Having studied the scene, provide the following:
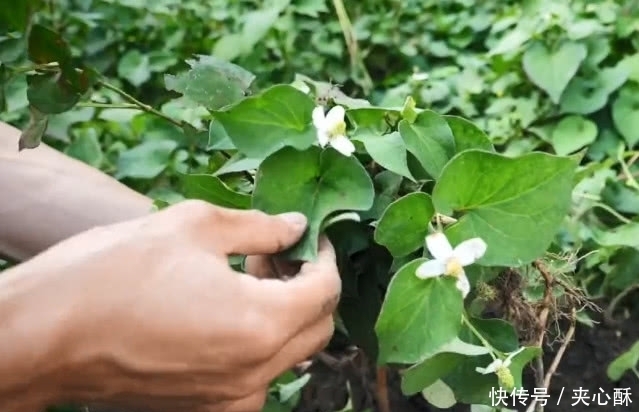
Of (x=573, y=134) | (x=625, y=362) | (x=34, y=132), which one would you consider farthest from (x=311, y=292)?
(x=573, y=134)

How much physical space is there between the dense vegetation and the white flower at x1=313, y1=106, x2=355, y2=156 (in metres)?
0.01

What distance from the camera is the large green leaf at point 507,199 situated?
45cm

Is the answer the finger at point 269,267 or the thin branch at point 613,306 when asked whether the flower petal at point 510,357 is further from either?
the thin branch at point 613,306

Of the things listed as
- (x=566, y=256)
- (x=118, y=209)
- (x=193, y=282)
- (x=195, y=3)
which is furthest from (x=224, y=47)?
(x=193, y=282)

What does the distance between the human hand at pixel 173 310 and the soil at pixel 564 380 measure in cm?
34

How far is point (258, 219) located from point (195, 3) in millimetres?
984

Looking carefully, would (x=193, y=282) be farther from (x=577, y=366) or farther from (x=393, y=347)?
(x=577, y=366)

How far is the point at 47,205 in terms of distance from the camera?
647mm

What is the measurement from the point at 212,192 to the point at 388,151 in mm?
104

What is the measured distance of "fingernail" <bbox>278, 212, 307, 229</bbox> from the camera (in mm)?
465

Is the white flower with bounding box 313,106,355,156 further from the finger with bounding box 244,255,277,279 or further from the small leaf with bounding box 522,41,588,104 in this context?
the small leaf with bounding box 522,41,588,104

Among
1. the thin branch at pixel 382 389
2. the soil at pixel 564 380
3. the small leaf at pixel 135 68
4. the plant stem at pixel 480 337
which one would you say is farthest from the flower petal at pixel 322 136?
the small leaf at pixel 135 68

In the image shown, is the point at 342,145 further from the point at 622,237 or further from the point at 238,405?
the point at 622,237

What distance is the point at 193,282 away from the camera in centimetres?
42
